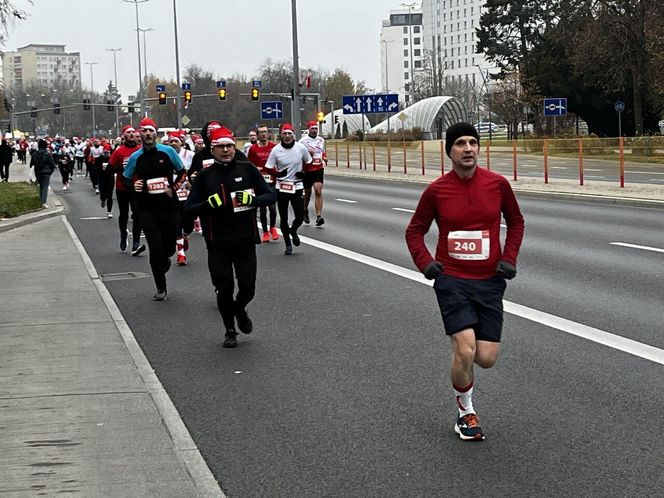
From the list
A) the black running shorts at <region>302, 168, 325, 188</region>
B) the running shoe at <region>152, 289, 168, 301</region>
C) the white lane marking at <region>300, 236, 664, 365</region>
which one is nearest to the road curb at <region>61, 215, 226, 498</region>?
the running shoe at <region>152, 289, 168, 301</region>

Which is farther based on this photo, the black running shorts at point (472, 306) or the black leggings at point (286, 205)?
the black leggings at point (286, 205)

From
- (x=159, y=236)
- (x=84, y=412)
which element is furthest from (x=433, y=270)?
(x=159, y=236)

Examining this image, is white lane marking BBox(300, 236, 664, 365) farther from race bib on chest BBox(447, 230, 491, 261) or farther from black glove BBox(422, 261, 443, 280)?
black glove BBox(422, 261, 443, 280)

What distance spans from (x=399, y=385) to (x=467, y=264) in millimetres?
1690

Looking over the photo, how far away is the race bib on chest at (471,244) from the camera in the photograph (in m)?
6.38

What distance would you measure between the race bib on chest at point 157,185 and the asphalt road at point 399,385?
49.3 inches

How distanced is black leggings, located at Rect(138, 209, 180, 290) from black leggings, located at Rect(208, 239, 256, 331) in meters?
2.85

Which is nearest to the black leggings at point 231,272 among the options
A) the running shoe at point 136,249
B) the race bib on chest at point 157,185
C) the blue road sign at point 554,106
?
the race bib on chest at point 157,185

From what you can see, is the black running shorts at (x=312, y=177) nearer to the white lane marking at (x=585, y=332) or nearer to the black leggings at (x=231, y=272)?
the white lane marking at (x=585, y=332)

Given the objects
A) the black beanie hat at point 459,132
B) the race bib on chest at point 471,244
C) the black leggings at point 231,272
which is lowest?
the black leggings at point 231,272

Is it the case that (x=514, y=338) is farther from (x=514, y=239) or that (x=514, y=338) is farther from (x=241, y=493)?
(x=241, y=493)

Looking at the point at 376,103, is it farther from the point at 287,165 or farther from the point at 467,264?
the point at 467,264

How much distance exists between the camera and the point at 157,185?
1258 centimetres

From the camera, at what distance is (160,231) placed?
12594 millimetres
